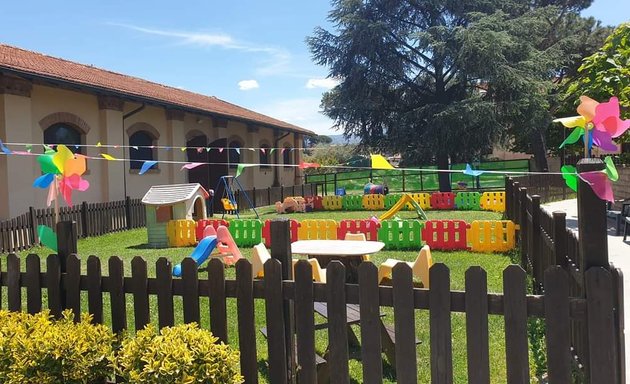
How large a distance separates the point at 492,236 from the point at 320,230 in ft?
11.2

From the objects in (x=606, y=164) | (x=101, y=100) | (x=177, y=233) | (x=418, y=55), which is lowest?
(x=177, y=233)

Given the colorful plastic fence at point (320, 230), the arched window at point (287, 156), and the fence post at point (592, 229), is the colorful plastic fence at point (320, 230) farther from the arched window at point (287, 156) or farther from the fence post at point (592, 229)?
the arched window at point (287, 156)

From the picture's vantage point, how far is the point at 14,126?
1285 cm

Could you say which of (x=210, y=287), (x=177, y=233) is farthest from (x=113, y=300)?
(x=177, y=233)

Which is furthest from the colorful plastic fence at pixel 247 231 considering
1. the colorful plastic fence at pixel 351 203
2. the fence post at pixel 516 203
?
the colorful plastic fence at pixel 351 203

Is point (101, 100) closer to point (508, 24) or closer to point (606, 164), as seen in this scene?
point (606, 164)

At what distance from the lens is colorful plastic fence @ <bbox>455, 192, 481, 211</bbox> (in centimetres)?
2022

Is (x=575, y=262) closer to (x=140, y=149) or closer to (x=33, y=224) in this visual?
(x=33, y=224)

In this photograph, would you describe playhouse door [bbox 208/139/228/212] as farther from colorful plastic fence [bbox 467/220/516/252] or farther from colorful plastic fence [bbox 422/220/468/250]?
colorful plastic fence [bbox 467/220/516/252]

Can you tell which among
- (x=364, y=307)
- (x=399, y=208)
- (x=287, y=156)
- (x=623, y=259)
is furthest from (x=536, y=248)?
(x=287, y=156)

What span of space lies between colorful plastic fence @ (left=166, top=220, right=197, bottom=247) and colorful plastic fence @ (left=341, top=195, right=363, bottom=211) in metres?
11.2

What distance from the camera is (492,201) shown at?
19.8 m

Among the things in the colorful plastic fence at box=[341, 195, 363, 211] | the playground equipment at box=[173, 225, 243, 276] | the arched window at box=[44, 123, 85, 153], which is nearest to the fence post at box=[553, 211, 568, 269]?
the playground equipment at box=[173, 225, 243, 276]

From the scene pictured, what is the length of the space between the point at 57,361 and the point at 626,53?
1160 centimetres
